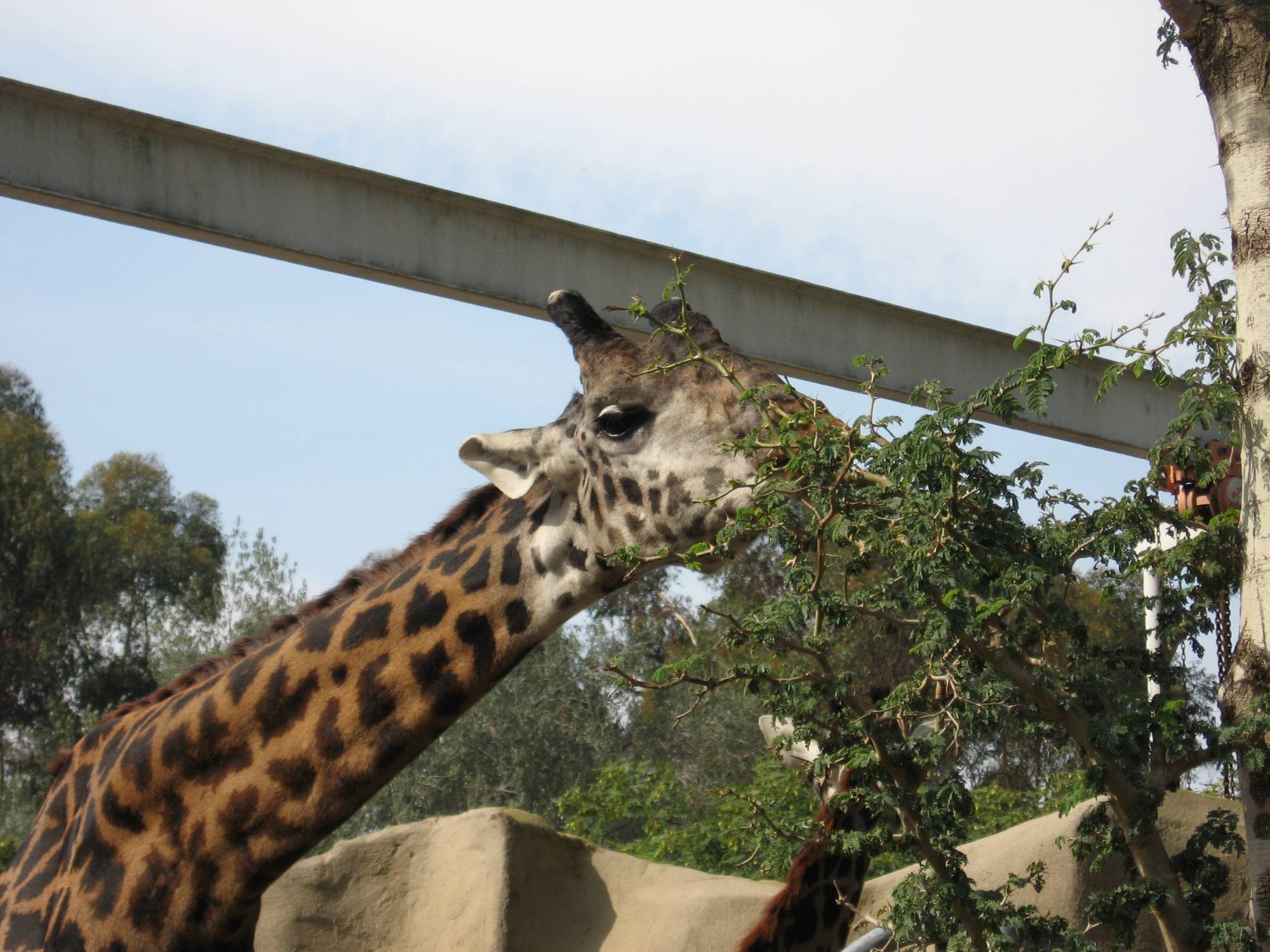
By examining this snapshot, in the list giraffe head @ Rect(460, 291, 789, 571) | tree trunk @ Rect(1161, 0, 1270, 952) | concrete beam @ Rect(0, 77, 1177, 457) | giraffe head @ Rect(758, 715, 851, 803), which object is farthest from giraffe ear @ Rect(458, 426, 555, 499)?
concrete beam @ Rect(0, 77, 1177, 457)

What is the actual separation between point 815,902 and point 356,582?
285cm

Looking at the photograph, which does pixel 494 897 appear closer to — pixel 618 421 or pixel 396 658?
pixel 396 658

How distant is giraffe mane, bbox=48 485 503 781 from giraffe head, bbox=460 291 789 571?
10.7 inches

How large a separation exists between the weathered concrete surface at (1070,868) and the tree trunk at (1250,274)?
9.41 feet

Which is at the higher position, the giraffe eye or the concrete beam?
the concrete beam

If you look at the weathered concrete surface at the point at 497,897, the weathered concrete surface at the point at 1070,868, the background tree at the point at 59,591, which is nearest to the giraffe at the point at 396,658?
the weathered concrete surface at the point at 1070,868

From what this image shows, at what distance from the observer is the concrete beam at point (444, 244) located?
636cm

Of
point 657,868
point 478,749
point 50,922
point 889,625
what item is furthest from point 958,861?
point 478,749

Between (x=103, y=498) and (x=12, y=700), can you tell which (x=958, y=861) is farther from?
(x=103, y=498)

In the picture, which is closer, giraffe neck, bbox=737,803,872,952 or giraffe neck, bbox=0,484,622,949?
giraffe neck, bbox=0,484,622,949

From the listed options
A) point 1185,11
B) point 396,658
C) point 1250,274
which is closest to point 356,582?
point 396,658

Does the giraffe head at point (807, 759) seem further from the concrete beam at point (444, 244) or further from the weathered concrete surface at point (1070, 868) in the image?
the concrete beam at point (444, 244)

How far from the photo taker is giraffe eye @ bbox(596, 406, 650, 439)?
324cm

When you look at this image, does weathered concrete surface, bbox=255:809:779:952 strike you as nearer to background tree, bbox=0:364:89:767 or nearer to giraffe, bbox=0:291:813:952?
giraffe, bbox=0:291:813:952
